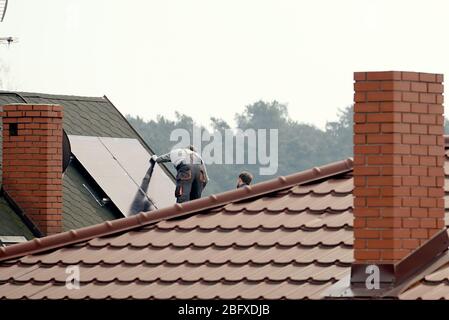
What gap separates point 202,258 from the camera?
56.5ft

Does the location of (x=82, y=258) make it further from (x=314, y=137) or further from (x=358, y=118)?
(x=314, y=137)

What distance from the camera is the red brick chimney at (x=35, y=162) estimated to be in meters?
25.1

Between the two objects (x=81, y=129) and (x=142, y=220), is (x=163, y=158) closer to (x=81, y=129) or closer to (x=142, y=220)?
(x=81, y=129)

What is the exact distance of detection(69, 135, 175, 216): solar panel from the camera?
28.1 metres

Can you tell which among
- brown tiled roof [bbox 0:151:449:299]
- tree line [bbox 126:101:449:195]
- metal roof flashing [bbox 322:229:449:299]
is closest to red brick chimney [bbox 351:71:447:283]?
metal roof flashing [bbox 322:229:449:299]

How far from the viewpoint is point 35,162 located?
2528 centimetres

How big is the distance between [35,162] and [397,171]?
1066cm

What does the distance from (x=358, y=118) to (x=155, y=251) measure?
9.72ft

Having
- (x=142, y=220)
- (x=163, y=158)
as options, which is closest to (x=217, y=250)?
(x=142, y=220)

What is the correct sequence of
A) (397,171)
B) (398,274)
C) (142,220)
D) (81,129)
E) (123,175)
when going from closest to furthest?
(398,274)
(397,171)
(142,220)
(123,175)
(81,129)

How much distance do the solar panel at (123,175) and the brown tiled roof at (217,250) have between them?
369 inches

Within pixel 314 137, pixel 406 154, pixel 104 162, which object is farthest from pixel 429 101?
pixel 314 137

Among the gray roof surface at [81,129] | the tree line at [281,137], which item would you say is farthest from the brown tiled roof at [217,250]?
the tree line at [281,137]
